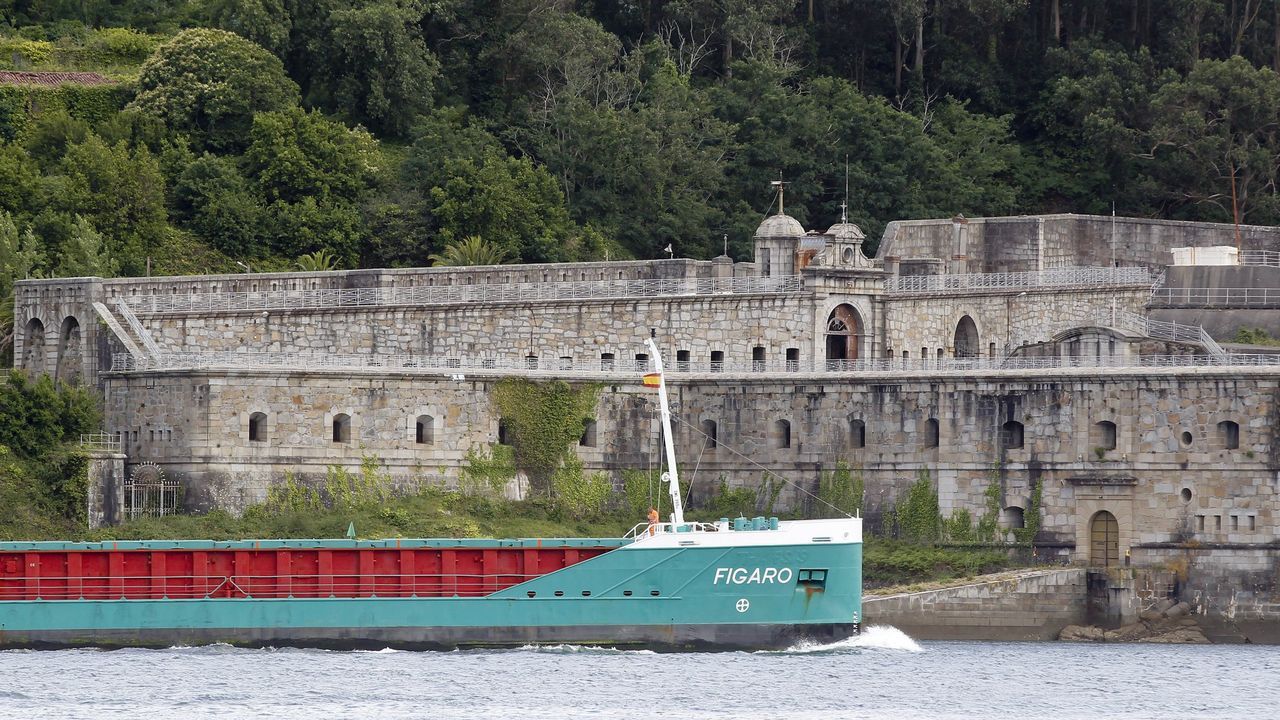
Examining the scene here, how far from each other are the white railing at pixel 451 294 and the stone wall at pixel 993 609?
620 inches

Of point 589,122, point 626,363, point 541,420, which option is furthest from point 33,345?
point 589,122

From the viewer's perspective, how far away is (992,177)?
111 m

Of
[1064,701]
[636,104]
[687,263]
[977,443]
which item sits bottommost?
[1064,701]

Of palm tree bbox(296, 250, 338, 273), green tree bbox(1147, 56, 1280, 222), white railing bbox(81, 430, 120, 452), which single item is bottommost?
white railing bbox(81, 430, 120, 452)

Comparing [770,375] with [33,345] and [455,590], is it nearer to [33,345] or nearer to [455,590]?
[455,590]

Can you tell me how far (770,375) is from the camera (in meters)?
84.8

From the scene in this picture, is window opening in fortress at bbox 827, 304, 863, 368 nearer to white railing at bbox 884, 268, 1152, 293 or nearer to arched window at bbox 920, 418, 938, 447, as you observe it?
white railing at bbox 884, 268, 1152, 293

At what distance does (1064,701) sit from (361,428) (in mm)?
26121

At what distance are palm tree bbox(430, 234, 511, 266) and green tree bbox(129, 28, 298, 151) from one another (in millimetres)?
9795

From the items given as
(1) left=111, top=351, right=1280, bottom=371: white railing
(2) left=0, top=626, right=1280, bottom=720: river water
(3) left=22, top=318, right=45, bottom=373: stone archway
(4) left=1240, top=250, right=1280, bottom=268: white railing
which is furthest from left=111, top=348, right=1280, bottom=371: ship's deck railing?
(2) left=0, top=626, right=1280, bottom=720: river water

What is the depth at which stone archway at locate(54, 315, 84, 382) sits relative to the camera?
3310 inches

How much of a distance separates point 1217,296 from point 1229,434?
16.3m

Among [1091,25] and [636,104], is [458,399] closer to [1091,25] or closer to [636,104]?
[636,104]

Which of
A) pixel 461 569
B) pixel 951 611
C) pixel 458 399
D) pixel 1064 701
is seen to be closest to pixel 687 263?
pixel 458 399
